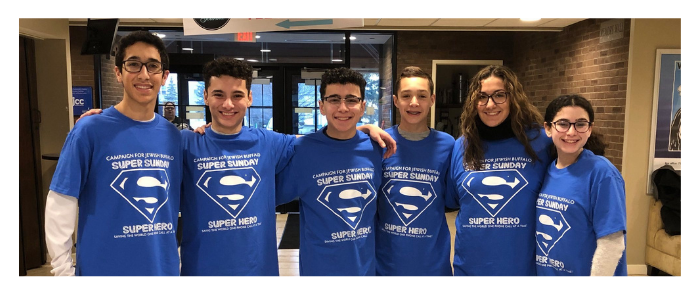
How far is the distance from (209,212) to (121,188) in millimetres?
312

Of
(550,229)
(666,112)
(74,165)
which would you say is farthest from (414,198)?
(666,112)

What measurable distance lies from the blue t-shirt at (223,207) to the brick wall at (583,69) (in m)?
3.96

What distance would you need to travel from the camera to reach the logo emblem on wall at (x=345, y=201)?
1.63m

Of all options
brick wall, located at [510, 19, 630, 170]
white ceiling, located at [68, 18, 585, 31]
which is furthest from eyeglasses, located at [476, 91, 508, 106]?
white ceiling, located at [68, 18, 585, 31]

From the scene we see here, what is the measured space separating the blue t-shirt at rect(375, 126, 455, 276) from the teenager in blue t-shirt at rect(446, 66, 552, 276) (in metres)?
0.08

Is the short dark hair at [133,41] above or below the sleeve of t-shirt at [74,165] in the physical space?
above

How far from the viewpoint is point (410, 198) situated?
1729 mm

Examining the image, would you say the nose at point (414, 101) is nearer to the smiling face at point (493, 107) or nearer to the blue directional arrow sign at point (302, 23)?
the smiling face at point (493, 107)

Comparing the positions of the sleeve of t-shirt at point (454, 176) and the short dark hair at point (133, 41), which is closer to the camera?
the short dark hair at point (133, 41)

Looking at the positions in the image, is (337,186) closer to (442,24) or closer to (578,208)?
(578,208)

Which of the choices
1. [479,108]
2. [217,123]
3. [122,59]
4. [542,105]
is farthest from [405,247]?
[542,105]

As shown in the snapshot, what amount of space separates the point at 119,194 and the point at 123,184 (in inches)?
1.4

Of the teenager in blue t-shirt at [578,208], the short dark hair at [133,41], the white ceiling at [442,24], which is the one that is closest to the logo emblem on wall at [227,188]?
the short dark hair at [133,41]
